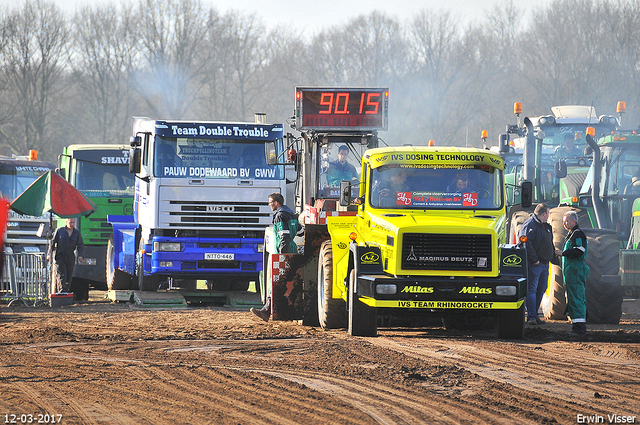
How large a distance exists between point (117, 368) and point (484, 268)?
448 centimetres

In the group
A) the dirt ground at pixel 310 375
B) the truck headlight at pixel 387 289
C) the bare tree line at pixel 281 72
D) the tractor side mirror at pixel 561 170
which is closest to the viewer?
the dirt ground at pixel 310 375

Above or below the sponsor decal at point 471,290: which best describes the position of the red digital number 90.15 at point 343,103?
above

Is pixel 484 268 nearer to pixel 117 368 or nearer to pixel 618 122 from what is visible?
pixel 117 368

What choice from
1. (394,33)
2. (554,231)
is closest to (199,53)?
(394,33)

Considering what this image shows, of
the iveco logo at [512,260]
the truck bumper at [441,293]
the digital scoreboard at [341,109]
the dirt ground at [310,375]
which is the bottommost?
the dirt ground at [310,375]

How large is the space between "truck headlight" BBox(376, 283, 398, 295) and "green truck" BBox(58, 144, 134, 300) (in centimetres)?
1012

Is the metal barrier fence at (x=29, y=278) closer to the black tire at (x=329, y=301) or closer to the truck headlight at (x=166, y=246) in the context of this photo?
the truck headlight at (x=166, y=246)

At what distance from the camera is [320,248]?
12906mm

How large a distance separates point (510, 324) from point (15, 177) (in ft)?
47.3

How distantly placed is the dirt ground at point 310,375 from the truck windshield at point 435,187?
1.74 m

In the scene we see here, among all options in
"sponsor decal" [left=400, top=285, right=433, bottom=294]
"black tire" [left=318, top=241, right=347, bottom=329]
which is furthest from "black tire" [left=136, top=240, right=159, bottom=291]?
"sponsor decal" [left=400, top=285, right=433, bottom=294]

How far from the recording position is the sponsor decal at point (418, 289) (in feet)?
34.8

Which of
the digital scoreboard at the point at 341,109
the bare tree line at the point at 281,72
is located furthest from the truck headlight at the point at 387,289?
the bare tree line at the point at 281,72

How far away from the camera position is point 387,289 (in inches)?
418
